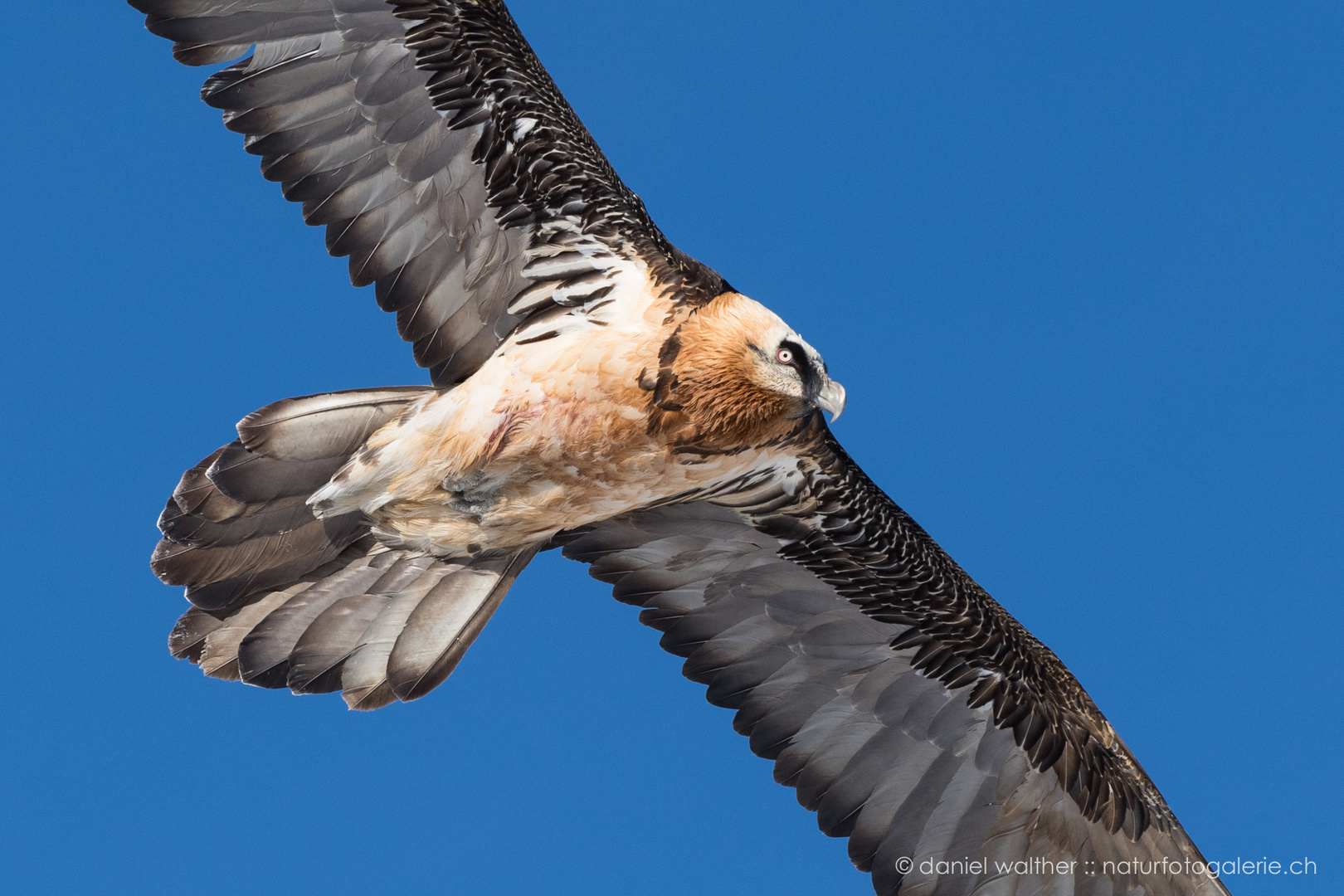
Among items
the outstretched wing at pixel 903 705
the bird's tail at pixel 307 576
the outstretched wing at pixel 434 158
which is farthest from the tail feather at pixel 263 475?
the outstretched wing at pixel 903 705

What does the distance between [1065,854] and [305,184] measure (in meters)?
5.68

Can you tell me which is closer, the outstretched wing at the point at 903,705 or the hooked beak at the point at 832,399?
the hooked beak at the point at 832,399

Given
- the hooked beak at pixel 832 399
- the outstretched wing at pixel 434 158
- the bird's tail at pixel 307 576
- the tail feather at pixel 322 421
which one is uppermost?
the outstretched wing at pixel 434 158

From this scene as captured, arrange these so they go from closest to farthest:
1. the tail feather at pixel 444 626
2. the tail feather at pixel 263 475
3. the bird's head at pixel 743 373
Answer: the bird's head at pixel 743 373 < the tail feather at pixel 263 475 < the tail feather at pixel 444 626

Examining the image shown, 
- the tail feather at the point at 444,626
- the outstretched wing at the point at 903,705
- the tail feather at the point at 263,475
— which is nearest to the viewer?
the tail feather at the point at 263,475

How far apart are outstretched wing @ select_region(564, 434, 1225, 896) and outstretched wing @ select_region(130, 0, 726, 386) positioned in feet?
5.23

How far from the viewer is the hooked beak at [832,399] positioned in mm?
6680

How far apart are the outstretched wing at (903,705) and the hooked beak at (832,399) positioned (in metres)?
1.57

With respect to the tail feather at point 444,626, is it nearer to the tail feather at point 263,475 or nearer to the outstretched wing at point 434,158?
the tail feather at point 263,475

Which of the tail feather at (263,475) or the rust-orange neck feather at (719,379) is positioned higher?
the rust-orange neck feather at (719,379)

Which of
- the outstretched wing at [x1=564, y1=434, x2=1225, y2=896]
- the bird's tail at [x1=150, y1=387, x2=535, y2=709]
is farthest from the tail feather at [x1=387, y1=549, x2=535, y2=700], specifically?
the outstretched wing at [x1=564, y1=434, x2=1225, y2=896]

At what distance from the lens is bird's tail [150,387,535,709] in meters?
7.33

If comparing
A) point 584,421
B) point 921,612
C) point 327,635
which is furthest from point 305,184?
point 921,612

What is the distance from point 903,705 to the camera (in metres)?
8.55
